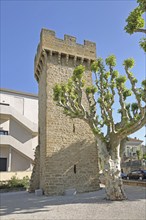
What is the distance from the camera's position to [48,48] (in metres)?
15.6

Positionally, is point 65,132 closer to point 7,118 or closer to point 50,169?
point 50,169

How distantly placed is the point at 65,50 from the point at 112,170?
9760 millimetres

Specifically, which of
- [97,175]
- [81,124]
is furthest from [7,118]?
[97,175]

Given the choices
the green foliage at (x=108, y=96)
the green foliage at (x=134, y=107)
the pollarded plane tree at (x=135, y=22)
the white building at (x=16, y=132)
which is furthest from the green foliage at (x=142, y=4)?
the white building at (x=16, y=132)

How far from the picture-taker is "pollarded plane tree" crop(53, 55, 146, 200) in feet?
34.8

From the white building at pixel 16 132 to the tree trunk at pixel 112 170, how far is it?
1361 cm

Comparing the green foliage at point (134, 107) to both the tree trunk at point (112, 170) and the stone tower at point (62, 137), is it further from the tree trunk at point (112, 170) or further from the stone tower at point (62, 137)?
the stone tower at point (62, 137)

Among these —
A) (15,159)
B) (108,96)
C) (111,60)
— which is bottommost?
(15,159)

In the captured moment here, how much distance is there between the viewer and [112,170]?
10.6 meters

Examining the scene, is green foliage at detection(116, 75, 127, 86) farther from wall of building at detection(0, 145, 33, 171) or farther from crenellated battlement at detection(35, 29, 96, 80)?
wall of building at detection(0, 145, 33, 171)

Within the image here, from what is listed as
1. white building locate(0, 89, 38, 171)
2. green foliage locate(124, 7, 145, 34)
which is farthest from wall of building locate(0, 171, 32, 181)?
green foliage locate(124, 7, 145, 34)

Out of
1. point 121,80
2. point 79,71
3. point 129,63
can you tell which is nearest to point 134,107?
point 121,80

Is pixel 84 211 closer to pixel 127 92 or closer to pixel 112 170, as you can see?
pixel 112 170

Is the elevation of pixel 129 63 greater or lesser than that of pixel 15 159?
greater
